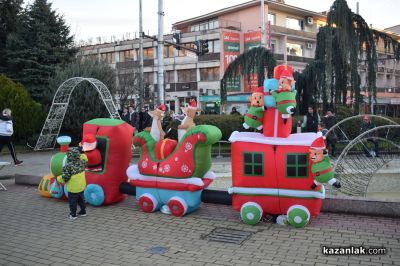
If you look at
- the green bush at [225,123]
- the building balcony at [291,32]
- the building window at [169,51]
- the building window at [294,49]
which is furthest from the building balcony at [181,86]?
the green bush at [225,123]

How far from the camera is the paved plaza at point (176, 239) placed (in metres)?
6.00

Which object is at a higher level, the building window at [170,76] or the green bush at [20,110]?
the building window at [170,76]

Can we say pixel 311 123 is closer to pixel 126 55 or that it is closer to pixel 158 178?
pixel 158 178

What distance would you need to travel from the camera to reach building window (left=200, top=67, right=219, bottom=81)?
5206 cm

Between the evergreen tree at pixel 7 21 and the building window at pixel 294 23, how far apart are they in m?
36.7

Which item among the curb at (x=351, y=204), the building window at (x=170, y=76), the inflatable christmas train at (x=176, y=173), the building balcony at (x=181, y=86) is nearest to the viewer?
the curb at (x=351, y=204)

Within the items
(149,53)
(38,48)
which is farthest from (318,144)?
(149,53)

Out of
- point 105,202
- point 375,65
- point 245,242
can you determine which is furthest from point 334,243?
point 375,65

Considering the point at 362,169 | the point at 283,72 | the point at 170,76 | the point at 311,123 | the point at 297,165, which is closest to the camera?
the point at 297,165

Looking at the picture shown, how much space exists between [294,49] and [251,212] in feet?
167

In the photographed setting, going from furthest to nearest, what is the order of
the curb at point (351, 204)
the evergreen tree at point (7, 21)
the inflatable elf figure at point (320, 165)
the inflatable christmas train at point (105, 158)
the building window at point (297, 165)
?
the evergreen tree at point (7, 21) < the inflatable christmas train at point (105, 158) < the curb at point (351, 204) < the building window at point (297, 165) < the inflatable elf figure at point (320, 165)

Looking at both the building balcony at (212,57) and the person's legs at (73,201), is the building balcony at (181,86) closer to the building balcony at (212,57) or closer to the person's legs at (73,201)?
the building balcony at (212,57)

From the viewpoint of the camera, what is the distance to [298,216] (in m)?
7.10

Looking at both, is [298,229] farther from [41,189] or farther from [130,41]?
[130,41]
